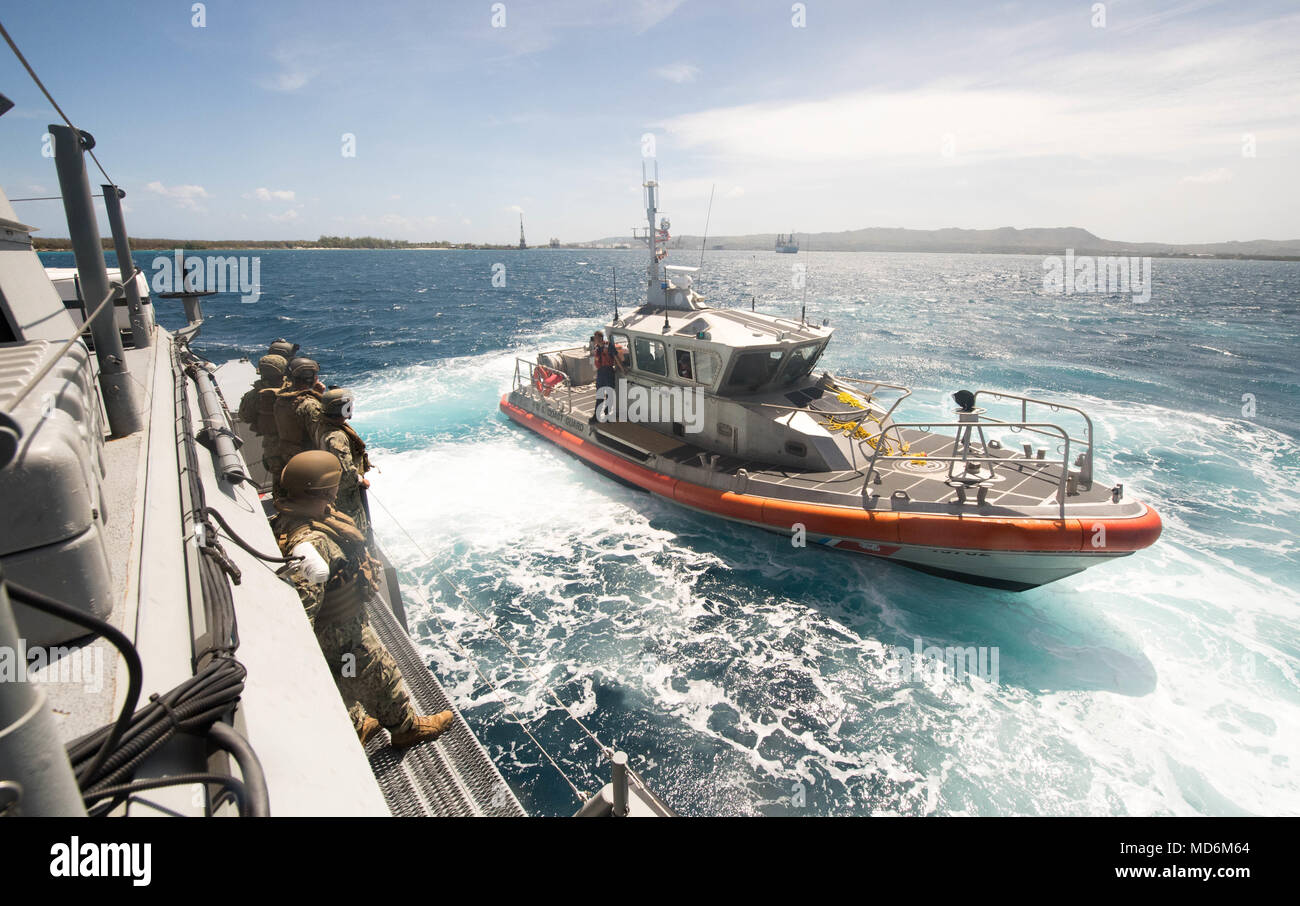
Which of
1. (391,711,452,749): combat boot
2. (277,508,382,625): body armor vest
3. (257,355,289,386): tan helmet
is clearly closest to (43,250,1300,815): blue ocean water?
(391,711,452,749): combat boot

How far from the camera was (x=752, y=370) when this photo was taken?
1083cm

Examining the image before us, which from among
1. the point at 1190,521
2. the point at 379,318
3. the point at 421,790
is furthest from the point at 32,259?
the point at 379,318

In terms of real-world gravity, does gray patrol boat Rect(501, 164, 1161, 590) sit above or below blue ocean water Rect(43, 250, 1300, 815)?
above

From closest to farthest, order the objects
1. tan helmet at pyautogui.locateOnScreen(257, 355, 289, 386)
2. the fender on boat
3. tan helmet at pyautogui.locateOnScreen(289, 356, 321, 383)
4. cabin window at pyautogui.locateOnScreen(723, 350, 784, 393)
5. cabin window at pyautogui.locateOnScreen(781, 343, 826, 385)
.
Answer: tan helmet at pyautogui.locateOnScreen(289, 356, 321, 383) → tan helmet at pyautogui.locateOnScreen(257, 355, 289, 386) → the fender on boat → cabin window at pyautogui.locateOnScreen(723, 350, 784, 393) → cabin window at pyautogui.locateOnScreen(781, 343, 826, 385)

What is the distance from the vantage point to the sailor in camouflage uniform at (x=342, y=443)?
503 centimetres

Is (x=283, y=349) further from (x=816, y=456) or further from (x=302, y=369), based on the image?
(x=816, y=456)

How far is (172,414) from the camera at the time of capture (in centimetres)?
532

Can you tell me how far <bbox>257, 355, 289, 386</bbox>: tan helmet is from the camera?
6711 millimetres

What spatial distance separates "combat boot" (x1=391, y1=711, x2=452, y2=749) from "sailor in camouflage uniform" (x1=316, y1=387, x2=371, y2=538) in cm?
192

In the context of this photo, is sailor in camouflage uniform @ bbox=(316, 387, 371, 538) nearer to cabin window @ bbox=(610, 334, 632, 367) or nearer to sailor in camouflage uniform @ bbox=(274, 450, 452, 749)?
sailor in camouflage uniform @ bbox=(274, 450, 452, 749)

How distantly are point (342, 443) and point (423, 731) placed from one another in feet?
8.97

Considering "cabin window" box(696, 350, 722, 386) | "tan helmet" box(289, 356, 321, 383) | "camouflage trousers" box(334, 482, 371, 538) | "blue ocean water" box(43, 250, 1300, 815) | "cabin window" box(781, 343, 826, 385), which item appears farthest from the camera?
"cabin window" box(781, 343, 826, 385)
